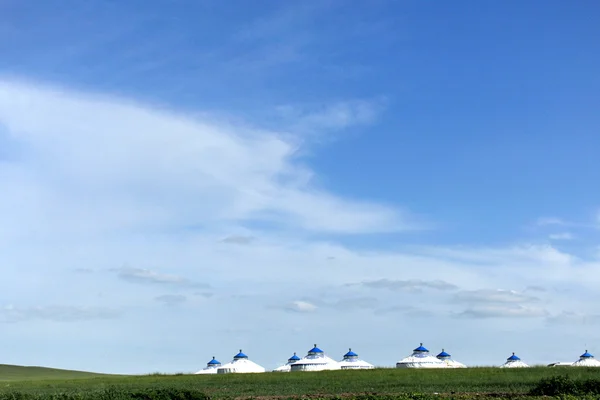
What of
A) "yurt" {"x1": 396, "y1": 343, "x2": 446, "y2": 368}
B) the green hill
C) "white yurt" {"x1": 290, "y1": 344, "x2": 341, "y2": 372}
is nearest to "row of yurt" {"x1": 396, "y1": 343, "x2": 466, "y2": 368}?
"yurt" {"x1": 396, "y1": 343, "x2": 446, "y2": 368}

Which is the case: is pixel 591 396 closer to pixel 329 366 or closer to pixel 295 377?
pixel 295 377

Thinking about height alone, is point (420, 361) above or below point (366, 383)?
above

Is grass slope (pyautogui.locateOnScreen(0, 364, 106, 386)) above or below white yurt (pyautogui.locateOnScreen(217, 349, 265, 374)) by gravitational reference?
above

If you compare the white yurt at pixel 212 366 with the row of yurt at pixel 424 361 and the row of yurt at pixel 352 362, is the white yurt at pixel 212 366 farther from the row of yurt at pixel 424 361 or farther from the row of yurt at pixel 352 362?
the row of yurt at pixel 424 361

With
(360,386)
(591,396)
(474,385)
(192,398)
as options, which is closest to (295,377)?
(360,386)

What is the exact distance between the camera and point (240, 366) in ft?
366

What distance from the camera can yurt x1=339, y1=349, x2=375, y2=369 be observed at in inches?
4210

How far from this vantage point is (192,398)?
1703 inches

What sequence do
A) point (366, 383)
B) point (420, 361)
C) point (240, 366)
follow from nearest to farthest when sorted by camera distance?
point (366, 383), point (420, 361), point (240, 366)

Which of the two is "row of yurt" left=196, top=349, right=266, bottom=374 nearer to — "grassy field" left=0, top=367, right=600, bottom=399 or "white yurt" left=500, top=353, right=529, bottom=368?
"grassy field" left=0, top=367, right=600, bottom=399

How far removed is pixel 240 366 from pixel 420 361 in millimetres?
26062

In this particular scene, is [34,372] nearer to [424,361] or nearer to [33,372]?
[33,372]

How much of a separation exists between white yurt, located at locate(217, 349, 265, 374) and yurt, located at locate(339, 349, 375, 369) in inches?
480

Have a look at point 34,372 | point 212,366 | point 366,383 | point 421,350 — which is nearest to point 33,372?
point 34,372
